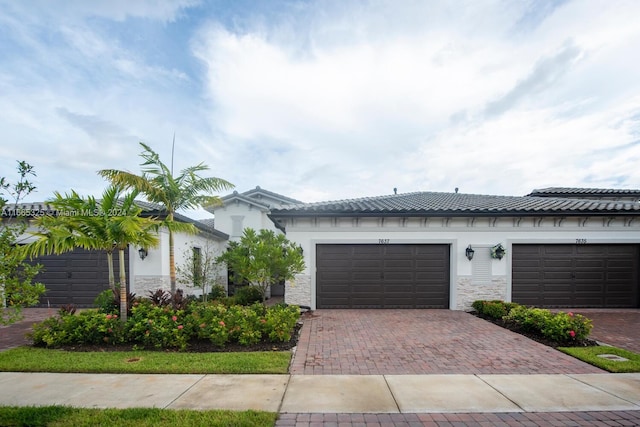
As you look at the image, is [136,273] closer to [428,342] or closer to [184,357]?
[184,357]

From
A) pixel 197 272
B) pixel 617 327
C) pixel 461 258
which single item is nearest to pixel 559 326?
pixel 617 327

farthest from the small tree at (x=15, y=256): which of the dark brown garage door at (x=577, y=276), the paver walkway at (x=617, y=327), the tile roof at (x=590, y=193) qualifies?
the tile roof at (x=590, y=193)

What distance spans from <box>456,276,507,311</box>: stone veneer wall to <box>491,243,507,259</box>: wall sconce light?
0.83 metres

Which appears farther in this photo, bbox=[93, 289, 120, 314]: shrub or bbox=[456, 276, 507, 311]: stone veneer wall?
bbox=[456, 276, 507, 311]: stone veneer wall

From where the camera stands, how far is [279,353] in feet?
20.4

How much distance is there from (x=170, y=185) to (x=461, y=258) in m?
10.6

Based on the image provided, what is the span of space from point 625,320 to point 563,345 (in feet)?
16.5

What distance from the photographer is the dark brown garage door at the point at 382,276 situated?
38.0ft

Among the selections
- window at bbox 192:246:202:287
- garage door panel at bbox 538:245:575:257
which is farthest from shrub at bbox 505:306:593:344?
window at bbox 192:246:202:287

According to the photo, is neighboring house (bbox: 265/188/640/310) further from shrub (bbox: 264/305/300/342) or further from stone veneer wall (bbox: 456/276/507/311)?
shrub (bbox: 264/305/300/342)

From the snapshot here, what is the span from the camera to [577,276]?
1159 cm

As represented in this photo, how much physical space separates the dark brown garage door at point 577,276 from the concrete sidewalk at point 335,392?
7157mm

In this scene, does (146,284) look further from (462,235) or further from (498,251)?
(498,251)

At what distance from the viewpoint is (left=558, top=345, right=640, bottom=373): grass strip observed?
17.7 ft
